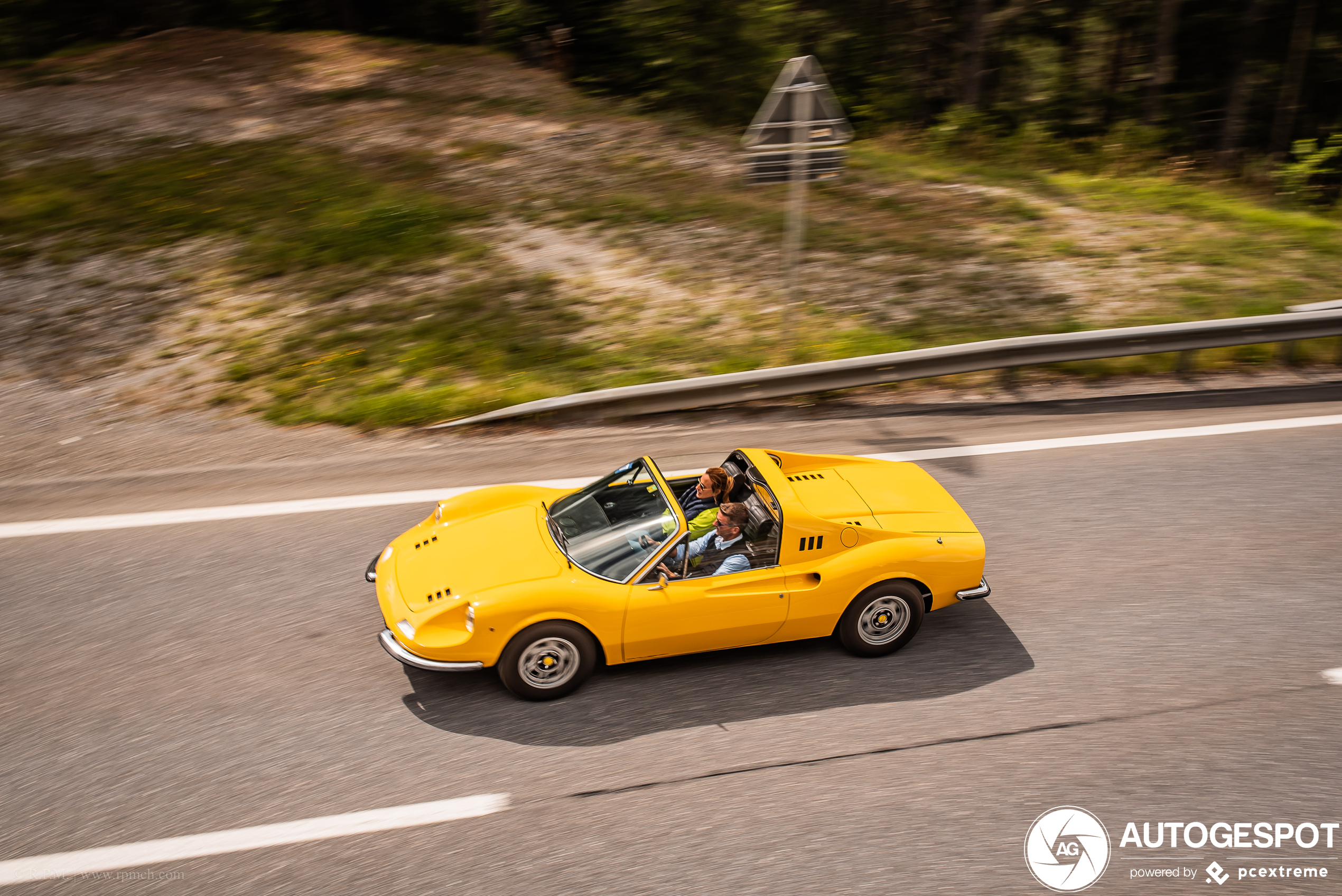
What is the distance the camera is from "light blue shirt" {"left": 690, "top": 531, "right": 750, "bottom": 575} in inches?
211

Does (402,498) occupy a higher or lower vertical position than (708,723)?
higher

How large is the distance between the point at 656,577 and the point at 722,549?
18.9 inches

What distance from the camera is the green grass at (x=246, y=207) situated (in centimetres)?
1192

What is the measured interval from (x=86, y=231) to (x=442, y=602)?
1040 centimetres

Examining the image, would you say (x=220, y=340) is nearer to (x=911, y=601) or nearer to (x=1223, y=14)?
(x=911, y=601)

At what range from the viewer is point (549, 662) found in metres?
5.21

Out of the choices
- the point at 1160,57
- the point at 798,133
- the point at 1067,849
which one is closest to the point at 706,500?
the point at 1067,849

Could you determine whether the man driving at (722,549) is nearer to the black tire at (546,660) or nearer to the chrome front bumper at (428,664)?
the black tire at (546,660)

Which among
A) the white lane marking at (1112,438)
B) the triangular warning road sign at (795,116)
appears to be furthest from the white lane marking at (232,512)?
the triangular warning road sign at (795,116)

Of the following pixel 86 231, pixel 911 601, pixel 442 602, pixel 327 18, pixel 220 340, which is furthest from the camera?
pixel 327 18

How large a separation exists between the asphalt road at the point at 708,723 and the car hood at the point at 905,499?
0.73 meters

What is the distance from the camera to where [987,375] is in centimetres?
955

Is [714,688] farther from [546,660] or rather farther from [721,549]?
[546,660]

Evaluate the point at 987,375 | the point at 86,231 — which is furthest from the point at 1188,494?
the point at 86,231
